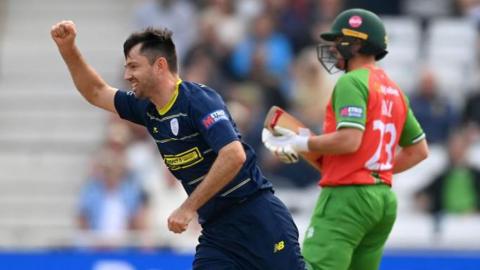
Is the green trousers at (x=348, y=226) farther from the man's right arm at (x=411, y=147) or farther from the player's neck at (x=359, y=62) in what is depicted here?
the player's neck at (x=359, y=62)

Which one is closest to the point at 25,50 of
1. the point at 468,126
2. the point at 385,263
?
the point at 468,126

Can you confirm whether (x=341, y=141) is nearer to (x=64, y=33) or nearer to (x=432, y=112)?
(x=64, y=33)

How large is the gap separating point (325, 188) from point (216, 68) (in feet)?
19.4

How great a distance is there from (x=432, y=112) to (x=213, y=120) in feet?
20.5

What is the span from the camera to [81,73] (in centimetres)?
729

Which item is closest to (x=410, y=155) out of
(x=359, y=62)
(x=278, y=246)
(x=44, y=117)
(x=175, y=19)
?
(x=359, y=62)

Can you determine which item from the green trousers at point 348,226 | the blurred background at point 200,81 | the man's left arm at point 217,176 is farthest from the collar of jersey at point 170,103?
the blurred background at point 200,81

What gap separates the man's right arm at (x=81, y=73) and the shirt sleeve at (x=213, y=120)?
0.70 m

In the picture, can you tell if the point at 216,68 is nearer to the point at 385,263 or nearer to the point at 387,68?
the point at 387,68

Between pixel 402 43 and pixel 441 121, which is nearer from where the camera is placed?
pixel 441 121

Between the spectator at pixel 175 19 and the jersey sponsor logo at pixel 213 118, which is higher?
the spectator at pixel 175 19

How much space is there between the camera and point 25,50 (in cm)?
1534

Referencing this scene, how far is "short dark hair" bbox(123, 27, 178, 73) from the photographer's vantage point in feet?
22.3

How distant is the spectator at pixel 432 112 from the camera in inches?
494
